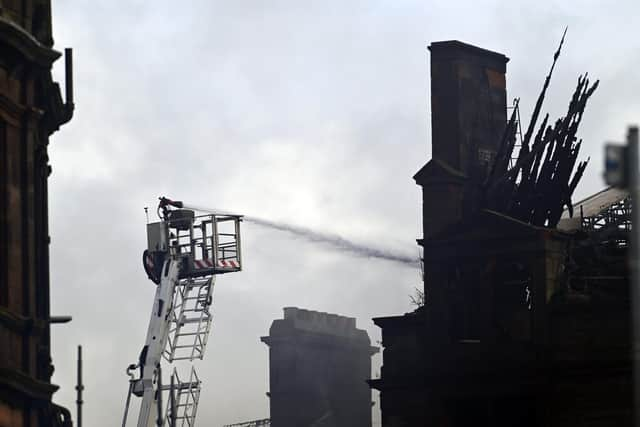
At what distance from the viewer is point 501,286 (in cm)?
5050

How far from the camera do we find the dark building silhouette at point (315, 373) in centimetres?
7812

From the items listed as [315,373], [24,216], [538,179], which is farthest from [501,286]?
[315,373]

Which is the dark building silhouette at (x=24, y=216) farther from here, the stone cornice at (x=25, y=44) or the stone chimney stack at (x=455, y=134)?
the stone chimney stack at (x=455, y=134)

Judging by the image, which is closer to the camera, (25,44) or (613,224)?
(25,44)

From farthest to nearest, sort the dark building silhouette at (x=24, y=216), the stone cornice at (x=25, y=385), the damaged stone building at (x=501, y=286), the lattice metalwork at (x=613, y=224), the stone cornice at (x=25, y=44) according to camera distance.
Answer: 1. the lattice metalwork at (x=613, y=224)
2. the damaged stone building at (x=501, y=286)
3. the dark building silhouette at (x=24, y=216)
4. the stone cornice at (x=25, y=44)
5. the stone cornice at (x=25, y=385)

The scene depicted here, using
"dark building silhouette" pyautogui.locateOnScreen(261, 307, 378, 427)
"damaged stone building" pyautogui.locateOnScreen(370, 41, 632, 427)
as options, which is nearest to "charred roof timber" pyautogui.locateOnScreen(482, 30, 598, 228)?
"damaged stone building" pyautogui.locateOnScreen(370, 41, 632, 427)

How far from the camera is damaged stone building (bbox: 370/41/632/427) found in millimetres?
48219

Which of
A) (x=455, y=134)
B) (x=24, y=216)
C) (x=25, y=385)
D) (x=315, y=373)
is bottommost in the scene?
(x=315, y=373)

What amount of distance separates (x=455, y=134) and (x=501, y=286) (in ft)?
17.9

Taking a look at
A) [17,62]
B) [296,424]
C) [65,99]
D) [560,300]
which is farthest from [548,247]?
[296,424]

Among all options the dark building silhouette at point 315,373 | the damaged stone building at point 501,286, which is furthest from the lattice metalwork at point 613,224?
the dark building silhouette at point 315,373

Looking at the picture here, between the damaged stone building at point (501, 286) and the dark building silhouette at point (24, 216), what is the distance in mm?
14437

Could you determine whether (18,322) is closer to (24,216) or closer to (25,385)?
(25,385)

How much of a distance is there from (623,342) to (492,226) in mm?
5393
